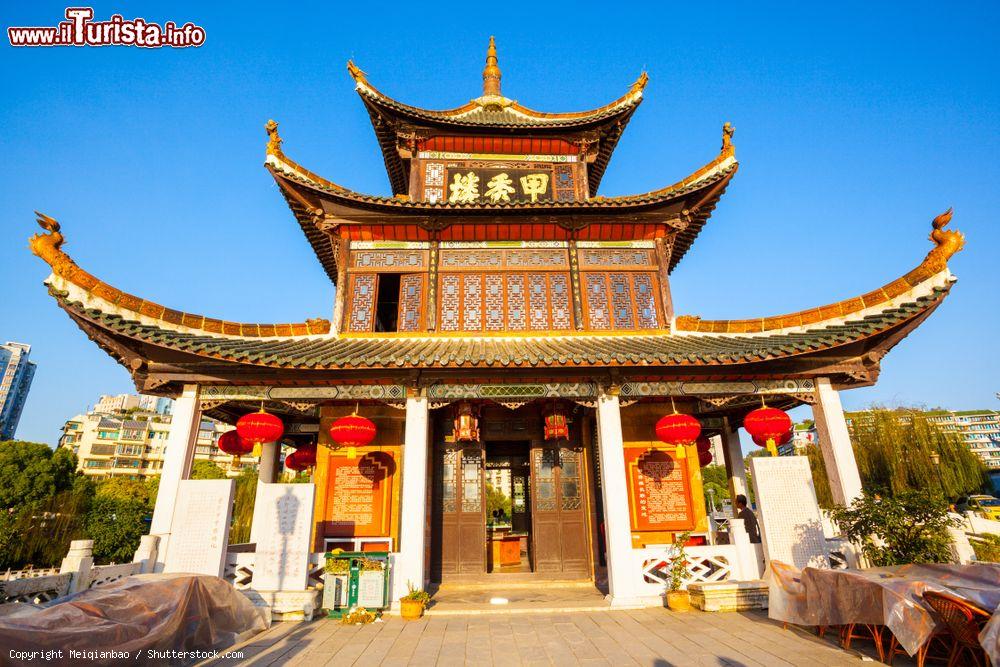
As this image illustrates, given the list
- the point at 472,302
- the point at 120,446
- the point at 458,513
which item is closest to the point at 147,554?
the point at 458,513

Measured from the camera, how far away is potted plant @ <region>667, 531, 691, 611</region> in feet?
23.5

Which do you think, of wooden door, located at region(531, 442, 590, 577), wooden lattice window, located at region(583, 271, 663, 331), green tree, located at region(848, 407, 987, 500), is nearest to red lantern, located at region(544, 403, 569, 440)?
wooden door, located at region(531, 442, 590, 577)

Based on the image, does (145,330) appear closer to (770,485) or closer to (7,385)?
(770,485)

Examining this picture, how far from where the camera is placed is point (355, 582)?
23.3 ft

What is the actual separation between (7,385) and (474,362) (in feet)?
503

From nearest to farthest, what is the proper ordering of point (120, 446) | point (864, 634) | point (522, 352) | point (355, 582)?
1. point (864, 634)
2. point (355, 582)
3. point (522, 352)
4. point (120, 446)

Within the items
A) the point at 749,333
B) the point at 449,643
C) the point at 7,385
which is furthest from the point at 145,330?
the point at 7,385

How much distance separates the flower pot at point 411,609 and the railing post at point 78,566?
393 cm

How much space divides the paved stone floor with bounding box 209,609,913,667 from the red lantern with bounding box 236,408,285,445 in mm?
3002

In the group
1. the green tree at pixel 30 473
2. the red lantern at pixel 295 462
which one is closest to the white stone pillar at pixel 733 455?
the red lantern at pixel 295 462

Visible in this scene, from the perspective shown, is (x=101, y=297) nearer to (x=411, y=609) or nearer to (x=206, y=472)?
(x=411, y=609)

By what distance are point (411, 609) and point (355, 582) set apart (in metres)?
0.91

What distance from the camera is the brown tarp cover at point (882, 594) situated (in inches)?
169

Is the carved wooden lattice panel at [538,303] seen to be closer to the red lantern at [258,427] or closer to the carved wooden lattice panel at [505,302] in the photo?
the carved wooden lattice panel at [505,302]
